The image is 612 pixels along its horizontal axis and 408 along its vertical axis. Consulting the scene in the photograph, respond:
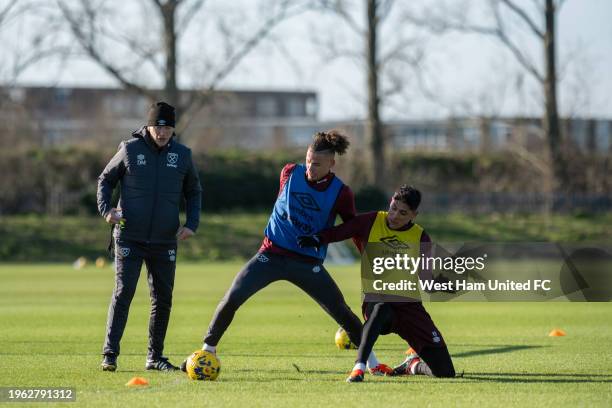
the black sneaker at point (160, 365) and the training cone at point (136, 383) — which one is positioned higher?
the training cone at point (136, 383)

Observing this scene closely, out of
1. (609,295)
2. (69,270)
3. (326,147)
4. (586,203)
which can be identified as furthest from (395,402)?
(586,203)

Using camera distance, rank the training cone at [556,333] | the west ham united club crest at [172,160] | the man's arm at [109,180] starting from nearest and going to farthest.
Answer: the man's arm at [109,180]
the west ham united club crest at [172,160]
the training cone at [556,333]

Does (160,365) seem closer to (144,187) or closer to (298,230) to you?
(144,187)

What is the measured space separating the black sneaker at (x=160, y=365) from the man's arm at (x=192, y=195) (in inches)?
48.5

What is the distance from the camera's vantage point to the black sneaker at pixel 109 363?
31.9ft

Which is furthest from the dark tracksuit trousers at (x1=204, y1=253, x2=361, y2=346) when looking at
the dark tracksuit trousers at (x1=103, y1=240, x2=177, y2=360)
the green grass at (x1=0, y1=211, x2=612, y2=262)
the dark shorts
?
the green grass at (x1=0, y1=211, x2=612, y2=262)

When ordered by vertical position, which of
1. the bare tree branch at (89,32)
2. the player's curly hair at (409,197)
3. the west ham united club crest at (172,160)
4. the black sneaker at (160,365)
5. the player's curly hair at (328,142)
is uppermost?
the bare tree branch at (89,32)

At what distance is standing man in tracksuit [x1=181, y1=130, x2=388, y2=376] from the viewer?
9422mm

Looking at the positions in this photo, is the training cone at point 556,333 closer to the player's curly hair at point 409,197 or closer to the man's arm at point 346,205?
the man's arm at point 346,205

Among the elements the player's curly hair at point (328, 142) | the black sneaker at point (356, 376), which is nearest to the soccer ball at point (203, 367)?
the black sneaker at point (356, 376)

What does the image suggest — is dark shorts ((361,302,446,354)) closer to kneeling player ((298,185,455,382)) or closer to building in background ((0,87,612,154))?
kneeling player ((298,185,455,382))

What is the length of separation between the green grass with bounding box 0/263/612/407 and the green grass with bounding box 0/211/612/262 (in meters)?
14.4

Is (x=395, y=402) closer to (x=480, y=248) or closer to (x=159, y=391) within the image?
(x=159, y=391)

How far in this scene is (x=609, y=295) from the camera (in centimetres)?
1116
